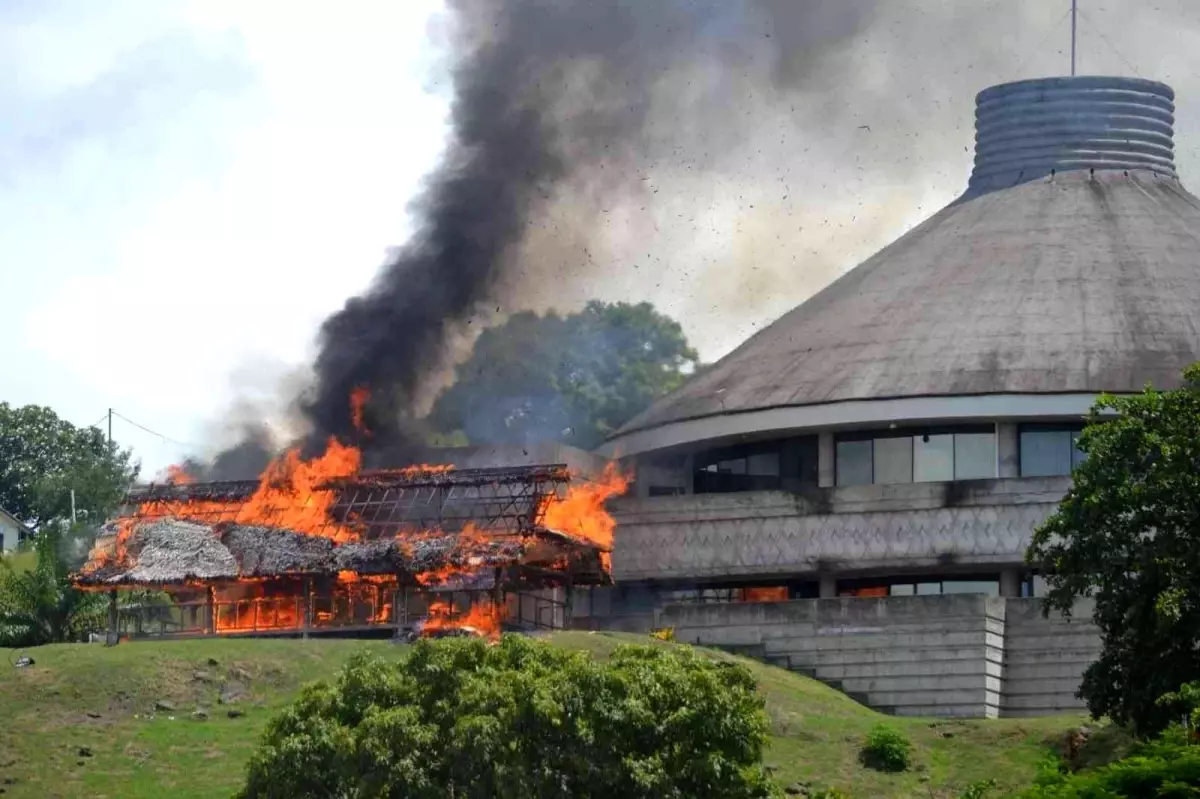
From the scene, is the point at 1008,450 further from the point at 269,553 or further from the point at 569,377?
the point at 569,377

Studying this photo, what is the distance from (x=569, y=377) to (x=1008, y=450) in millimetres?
39796

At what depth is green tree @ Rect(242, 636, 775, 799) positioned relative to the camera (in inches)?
1844

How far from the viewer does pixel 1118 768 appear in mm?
43906

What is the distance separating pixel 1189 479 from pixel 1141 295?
2898cm

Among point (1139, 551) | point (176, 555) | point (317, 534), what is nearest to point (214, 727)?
point (176, 555)

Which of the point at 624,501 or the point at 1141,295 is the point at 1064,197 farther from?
the point at 624,501

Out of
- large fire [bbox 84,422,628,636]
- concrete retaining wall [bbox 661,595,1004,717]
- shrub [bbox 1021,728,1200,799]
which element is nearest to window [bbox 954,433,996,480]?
concrete retaining wall [bbox 661,595,1004,717]

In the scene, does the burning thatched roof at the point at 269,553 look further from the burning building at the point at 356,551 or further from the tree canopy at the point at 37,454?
the tree canopy at the point at 37,454

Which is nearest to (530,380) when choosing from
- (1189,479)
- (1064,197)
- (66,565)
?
(1064,197)

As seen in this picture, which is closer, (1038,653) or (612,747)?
(612,747)

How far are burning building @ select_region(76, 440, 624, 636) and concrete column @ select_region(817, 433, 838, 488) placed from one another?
690 cm

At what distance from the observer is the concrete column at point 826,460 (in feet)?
259

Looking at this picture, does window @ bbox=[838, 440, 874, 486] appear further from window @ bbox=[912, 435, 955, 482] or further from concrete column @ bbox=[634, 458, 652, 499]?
concrete column @ bbox=[634, 458, 652, 499]

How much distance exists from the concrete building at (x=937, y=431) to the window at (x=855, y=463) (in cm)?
7
